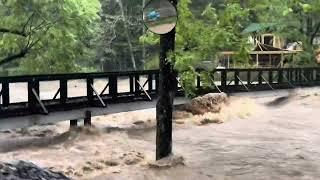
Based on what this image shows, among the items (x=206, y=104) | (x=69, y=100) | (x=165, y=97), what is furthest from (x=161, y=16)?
(x=206, y=104)

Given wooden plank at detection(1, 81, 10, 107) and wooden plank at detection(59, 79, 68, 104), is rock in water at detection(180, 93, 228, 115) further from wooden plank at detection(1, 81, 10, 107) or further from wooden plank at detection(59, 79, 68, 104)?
wooden plank at detection(1, 81, 10, 107)

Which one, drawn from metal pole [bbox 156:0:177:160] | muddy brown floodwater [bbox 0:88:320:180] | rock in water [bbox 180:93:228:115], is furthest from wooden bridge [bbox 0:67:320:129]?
metal pole [bbox 156:0:177:160]

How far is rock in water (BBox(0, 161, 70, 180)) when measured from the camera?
747 cm

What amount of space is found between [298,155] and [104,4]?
3639cm

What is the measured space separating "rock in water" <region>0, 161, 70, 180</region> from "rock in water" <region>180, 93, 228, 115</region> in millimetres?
15159

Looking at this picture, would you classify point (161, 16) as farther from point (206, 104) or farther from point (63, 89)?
point (206, 104)

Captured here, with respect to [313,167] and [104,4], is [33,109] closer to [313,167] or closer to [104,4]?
[313,167]

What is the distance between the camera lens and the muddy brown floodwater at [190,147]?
12859mm

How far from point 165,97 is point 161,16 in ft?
6.88

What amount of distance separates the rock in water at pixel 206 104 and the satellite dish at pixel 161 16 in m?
11.2

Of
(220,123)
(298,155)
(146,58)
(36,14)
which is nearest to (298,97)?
(220,123)

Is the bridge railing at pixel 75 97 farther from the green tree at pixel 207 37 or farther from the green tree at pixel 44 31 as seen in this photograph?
the green tree at pixel 207 37

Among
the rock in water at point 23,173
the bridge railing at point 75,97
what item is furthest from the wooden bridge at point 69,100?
the rock in water at point 23,173

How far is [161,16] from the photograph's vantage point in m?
12.0
